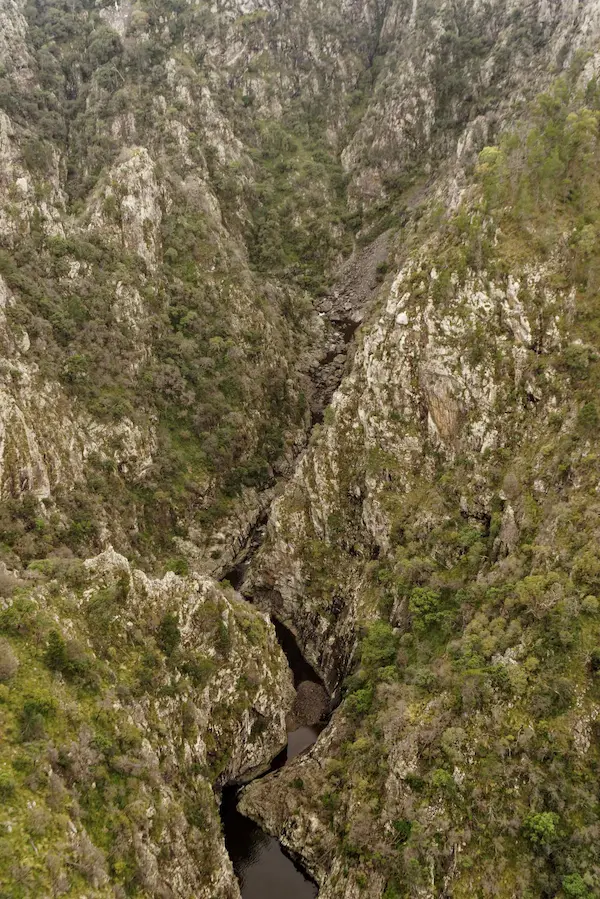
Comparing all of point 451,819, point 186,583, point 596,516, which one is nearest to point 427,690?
point 451,819

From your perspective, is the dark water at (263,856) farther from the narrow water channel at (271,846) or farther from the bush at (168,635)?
the bush at (168,635)

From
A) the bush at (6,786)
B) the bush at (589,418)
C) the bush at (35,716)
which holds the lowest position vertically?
the bush at (6,786)

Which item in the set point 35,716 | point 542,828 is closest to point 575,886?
point 542,828

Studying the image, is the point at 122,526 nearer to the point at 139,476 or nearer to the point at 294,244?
the point at 139,476

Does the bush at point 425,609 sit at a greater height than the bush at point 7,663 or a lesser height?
greater

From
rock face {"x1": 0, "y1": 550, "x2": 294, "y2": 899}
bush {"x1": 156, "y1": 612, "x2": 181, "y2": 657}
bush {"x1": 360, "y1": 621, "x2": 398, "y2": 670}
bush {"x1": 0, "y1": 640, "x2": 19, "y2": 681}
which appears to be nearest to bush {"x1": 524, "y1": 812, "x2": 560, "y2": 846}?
bush {"x1": 360, "y1": 621, "x2": 398, "y2": 670}

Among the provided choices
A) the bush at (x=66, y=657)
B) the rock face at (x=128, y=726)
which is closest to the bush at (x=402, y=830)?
the rock face at (x=128, y=726)
